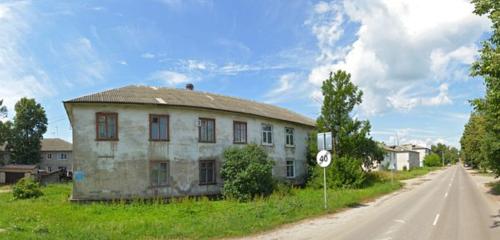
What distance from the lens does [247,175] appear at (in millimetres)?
25938

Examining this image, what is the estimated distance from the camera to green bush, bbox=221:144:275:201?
2603 cm

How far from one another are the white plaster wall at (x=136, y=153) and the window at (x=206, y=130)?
1.04 ft

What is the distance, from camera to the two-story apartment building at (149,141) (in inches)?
928

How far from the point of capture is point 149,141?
988 inches

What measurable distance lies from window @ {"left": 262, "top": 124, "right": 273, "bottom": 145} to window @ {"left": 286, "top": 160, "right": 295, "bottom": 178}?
3.18 metres

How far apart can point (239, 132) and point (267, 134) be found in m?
3.74

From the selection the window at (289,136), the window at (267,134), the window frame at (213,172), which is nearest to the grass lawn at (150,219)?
the window frame at (213,172)

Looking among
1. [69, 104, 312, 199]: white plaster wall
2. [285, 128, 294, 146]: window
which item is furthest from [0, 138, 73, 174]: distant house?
[69, 104, 312, 199]: white plaster wall

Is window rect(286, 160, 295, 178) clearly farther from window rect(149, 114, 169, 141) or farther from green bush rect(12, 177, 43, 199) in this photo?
green bush rect(12, 177, 43, 199)

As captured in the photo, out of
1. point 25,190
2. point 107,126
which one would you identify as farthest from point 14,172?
point 107,126

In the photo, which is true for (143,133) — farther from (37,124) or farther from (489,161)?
(37,124)

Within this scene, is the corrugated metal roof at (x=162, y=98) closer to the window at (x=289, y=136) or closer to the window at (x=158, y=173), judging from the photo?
the window at (x=289, y=136)

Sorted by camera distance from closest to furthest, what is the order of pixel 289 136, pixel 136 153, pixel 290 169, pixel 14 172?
pixel 136 153
pixel 290 169
pixel 289 136
pixel 14 172

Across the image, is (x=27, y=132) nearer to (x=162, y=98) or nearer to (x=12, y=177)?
(x=12, y=177)
